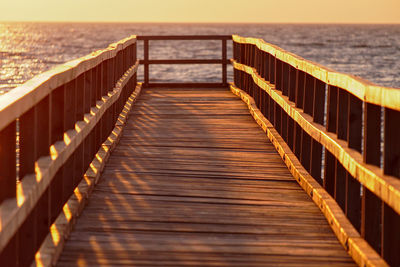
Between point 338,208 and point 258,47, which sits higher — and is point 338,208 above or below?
below

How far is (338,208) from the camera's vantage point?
584 cm

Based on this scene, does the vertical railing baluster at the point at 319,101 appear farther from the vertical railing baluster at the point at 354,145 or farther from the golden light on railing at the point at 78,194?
the golden light on railing at the point at 78,194

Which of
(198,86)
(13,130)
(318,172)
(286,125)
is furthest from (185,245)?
(198,86)

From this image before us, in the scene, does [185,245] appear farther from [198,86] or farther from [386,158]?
[198,86]

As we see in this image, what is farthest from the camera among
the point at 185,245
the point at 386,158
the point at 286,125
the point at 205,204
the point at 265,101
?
the point at 265,101

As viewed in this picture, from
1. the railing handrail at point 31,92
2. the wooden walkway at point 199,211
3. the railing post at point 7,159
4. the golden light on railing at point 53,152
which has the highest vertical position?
the railing handrail at point 31,92

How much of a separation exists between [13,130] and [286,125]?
5.80 m

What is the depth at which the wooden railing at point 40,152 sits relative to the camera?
4010 mm

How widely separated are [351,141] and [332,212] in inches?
21.6

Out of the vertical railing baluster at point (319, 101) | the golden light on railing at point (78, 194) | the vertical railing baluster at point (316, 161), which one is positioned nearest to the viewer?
the golden light on railing at point (78, 194)

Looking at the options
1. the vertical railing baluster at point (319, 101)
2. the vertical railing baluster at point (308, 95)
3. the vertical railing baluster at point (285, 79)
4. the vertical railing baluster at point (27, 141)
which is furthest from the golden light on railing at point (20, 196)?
the vertical railing baluster at point (285, 79)

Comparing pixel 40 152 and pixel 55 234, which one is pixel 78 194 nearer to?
pixel 55 234

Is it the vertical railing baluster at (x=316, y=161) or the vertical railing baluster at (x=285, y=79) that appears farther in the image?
the vertical railing baluster at (x=285, y=79)

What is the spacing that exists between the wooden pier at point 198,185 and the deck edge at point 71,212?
0.01m
